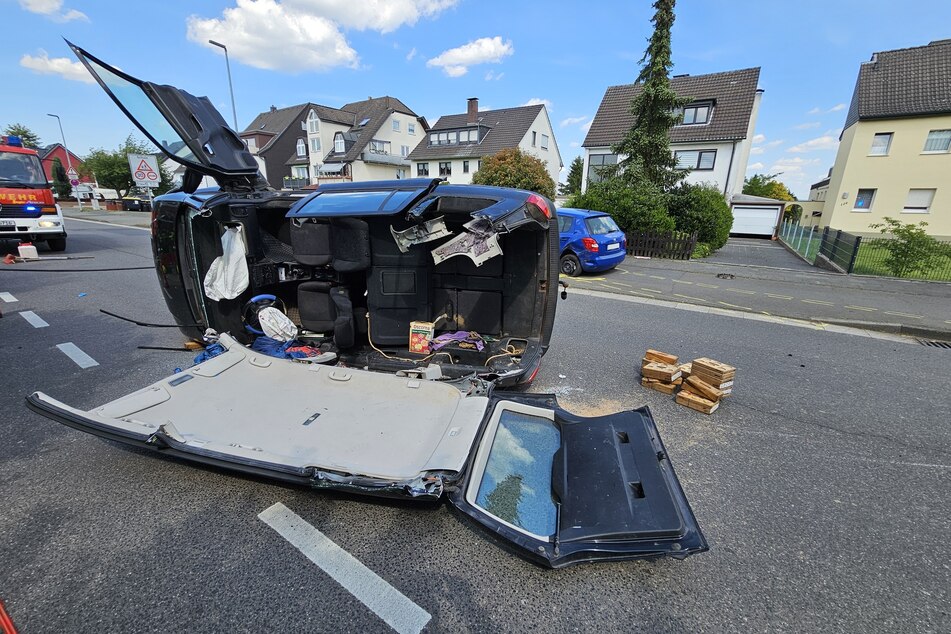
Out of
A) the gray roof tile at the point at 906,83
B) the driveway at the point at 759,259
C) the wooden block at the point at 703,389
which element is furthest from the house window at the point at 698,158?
the wooden block at the point at 703,389

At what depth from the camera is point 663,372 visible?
4.12 m

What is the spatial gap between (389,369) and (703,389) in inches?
116

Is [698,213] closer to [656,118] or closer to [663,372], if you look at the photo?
[656,118]

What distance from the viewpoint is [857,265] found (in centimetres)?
1213

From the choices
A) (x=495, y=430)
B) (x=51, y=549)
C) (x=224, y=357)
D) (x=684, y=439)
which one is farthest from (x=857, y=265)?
(x=51, y=549)

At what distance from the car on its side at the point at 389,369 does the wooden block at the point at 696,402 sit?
0.96 m

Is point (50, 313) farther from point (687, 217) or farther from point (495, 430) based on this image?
point (687, 217)

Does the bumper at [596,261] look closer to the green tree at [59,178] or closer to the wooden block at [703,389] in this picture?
the wooden block at [703,389]

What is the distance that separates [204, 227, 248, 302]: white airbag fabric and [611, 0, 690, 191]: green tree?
14.8m

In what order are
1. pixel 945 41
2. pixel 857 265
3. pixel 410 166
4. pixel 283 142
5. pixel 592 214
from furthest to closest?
pixel 283 142, pixel 410 166, pixel 945 41, pixel 857 265, pixel 592 214

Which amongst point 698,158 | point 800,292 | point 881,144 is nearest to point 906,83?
point 881,144

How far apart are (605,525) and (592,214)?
9208mm

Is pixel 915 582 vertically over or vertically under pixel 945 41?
under

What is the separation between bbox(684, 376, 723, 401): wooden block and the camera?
379 cm
